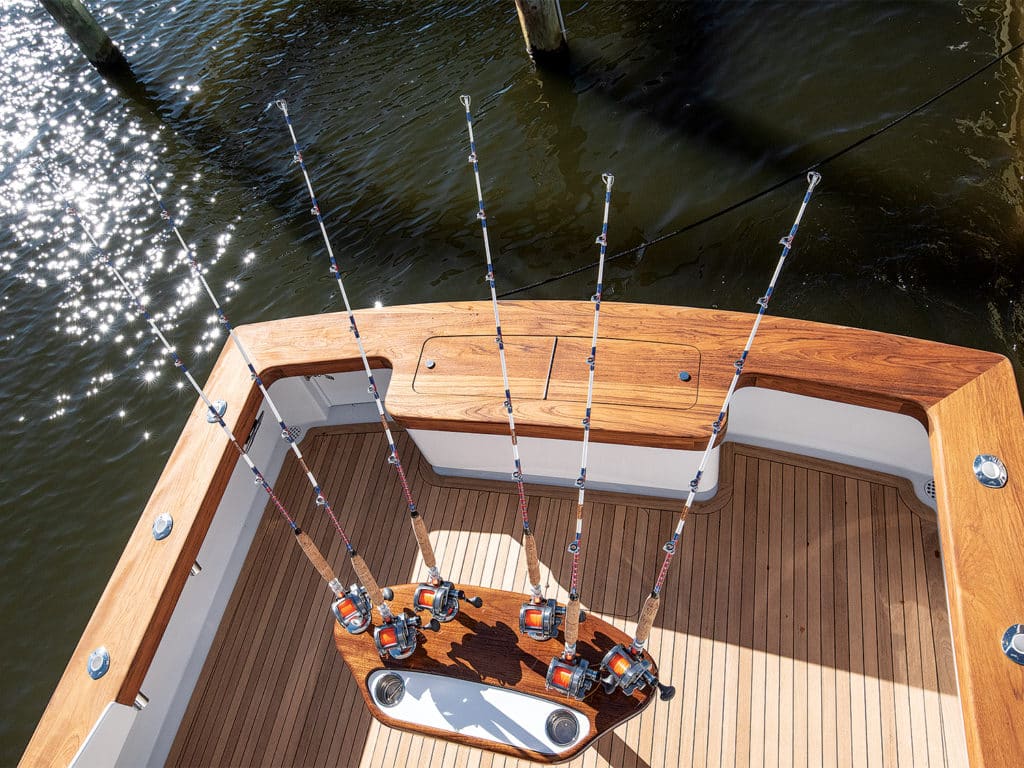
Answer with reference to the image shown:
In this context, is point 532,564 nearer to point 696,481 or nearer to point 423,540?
point 423,540

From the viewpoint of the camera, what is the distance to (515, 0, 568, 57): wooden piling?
7789 mm

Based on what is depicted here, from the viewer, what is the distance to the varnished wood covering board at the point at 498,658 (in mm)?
2762

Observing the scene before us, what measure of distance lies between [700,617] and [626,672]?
865 mm

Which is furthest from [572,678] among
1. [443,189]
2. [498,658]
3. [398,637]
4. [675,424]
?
[443,189]

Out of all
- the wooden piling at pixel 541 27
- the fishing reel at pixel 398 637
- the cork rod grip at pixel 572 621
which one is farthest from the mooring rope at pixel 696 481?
the wooden piling at pixel 541 27

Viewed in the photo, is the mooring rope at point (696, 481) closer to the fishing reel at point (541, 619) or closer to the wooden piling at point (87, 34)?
the fishing reel at point (541, 619)

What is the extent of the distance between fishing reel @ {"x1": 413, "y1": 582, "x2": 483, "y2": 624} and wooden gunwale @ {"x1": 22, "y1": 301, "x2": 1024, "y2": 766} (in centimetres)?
75

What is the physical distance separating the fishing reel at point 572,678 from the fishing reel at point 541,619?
132 mm

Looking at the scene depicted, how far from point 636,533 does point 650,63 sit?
6227 millimetres

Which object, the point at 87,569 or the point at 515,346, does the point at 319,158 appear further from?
the point at 515,346

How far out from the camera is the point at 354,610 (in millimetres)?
3025

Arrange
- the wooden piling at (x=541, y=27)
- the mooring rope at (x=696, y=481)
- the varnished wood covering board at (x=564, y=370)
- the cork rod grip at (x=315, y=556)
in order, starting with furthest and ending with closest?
the wooden piling at (x=541, y=27), the varnished wood covering board at (x=564, y=370), the cork rod grip at (x=315, y=556), the mooring rope at (x=696, y=481)

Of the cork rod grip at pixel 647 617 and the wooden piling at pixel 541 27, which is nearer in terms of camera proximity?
the cork rod grip at pixel 647 617

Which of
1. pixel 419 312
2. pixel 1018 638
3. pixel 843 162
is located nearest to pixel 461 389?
pixel 419 312
